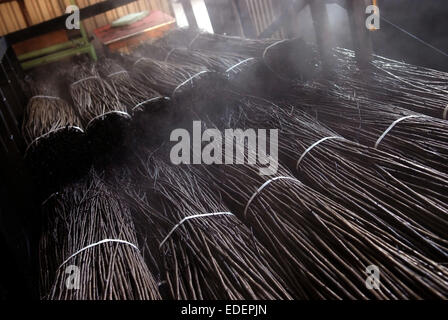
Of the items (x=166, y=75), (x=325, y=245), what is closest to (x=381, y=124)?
(x=325, y=245)

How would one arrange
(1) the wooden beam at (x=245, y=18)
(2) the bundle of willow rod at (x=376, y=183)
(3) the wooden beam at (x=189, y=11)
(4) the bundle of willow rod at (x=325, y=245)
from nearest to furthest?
(4) the bundle of willow rod at (x=325, y=245)
(2) the bundle of willow rod at (x=376, y=183)
(1) the wooden beam at (x=245, y=18)
(3) the wooden beam at (x=189, y=11)

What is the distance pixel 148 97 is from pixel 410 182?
7.87 feet

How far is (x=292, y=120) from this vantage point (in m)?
2.86

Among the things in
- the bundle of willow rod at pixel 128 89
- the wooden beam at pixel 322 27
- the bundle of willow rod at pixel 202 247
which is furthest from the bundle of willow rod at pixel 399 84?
the bundle of willow rod at pixel 128 89

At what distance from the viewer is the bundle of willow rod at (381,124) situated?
7.14ft

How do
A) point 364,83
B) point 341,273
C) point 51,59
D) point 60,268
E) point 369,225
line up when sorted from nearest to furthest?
point 341,273 < point 369,225 < point 60,268 < point 364,83 < point 51,59

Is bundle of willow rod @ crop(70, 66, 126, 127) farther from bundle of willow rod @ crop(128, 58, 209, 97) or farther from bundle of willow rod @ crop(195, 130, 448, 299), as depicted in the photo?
bundle of willow rod @ crop(195, 130, 448, 299)

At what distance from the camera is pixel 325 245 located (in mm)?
1729

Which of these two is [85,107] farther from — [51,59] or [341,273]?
[51,59]

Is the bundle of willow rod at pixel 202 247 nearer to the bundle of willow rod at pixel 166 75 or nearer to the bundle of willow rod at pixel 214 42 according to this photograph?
the bundle of willow rod at pixel 166 75

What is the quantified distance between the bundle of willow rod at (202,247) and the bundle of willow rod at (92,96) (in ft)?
3.38

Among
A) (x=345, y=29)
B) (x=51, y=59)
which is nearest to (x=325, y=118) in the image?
(x=345, y=29)

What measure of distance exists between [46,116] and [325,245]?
308 cm

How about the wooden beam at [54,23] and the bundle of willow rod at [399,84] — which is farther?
the wooden beam at [54,23]
